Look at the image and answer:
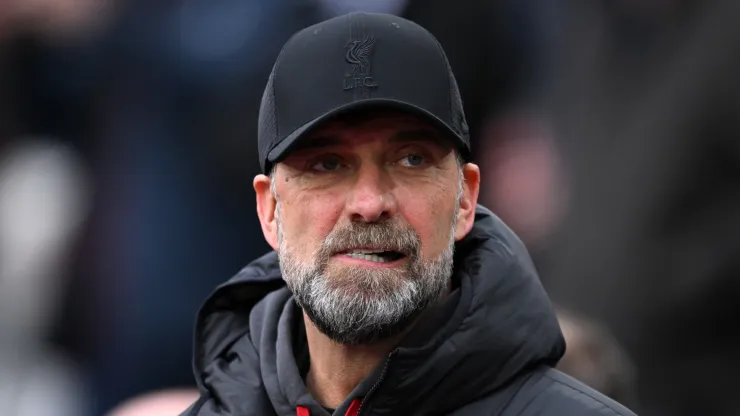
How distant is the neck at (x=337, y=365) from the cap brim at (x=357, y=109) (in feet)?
1.52

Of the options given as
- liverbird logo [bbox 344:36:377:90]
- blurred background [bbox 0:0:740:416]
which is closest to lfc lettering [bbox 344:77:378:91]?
liverbird logo [bbox 344:36:377:90]

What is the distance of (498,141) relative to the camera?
18.9 feet

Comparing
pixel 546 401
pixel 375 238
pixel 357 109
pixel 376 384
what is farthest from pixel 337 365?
pixel 357 109

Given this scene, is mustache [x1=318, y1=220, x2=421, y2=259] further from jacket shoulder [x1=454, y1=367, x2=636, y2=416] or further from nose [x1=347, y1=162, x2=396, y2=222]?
jacket shoulder [x1=454, y1=367, x2=636, y2=416]

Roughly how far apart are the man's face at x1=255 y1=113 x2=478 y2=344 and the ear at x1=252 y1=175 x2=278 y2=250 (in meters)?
0.14

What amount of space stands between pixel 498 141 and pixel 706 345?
1477 millimetres

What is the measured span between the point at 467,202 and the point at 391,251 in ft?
1.03

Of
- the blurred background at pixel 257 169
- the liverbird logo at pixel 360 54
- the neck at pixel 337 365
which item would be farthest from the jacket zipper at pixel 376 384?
the blurred background at pixel 257 169

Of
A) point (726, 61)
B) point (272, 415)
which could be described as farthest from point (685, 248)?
point (272, 415)

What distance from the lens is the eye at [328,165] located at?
109 inches

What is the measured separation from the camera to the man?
270 cm

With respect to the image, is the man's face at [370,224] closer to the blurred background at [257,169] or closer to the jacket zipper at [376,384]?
the jacket zipper at [376,384]

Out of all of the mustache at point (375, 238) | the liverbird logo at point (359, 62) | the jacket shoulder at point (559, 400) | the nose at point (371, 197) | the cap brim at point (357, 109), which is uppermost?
the liverbird logo at point (359, 62)

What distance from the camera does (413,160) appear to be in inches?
110
